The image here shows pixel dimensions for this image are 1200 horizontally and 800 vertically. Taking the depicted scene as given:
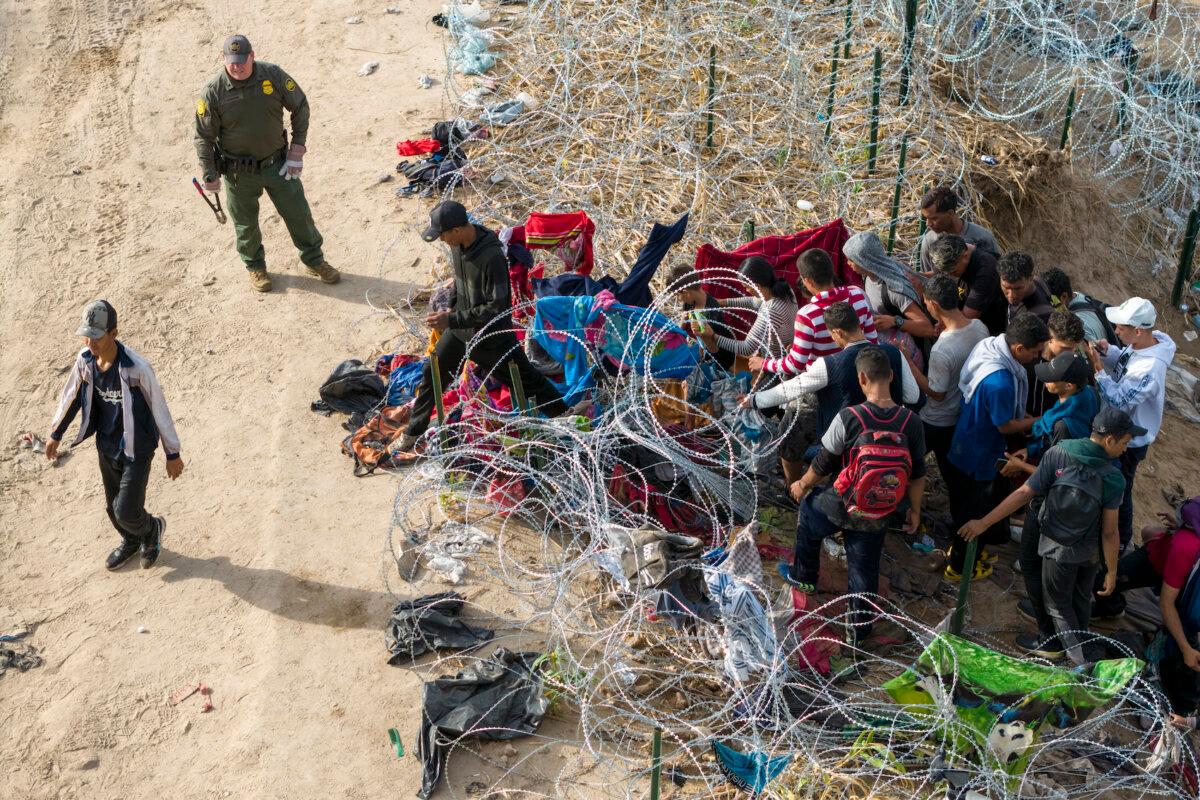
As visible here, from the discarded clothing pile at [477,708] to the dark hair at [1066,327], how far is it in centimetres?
307

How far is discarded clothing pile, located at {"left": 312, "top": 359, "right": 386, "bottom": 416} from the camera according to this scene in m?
7.53

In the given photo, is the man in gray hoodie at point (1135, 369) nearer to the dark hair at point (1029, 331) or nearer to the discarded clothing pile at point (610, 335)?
the dark hair at point (1029, 331)

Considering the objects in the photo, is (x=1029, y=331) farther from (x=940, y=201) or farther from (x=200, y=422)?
(x=200, y=422)

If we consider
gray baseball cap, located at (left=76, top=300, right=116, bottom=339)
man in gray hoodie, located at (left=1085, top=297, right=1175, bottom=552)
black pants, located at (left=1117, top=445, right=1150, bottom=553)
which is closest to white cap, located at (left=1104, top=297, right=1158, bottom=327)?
man in gray hoodie, located at (left=1085, top=297, right=1175, bottom=552)

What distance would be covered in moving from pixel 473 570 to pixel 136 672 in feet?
6.07

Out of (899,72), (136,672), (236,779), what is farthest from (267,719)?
(899,72)

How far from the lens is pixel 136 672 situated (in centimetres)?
600

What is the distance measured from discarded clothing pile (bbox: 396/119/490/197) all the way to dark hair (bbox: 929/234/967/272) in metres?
4.29

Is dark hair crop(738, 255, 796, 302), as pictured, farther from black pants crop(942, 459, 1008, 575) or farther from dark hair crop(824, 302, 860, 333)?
black pants crop(942, 459, 1008, 575)

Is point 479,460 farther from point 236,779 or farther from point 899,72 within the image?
point 899,72

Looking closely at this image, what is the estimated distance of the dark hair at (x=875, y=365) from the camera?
17.0 feet

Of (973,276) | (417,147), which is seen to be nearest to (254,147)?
(417,147)

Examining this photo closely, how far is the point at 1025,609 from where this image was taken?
243 inches

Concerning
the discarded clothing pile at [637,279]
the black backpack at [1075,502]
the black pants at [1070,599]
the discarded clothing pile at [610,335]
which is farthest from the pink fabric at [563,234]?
the black pants at [1070,599]
